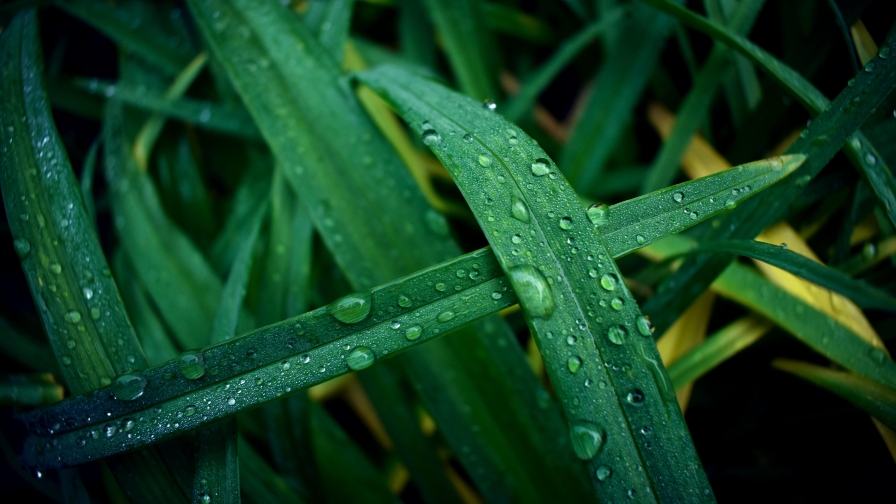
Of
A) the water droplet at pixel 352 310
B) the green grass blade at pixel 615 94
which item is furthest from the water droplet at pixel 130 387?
the green grass blade at pixel 615 94

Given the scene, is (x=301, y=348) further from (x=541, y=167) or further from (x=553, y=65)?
(x=553, y=65)

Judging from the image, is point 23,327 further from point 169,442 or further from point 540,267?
point 540,267

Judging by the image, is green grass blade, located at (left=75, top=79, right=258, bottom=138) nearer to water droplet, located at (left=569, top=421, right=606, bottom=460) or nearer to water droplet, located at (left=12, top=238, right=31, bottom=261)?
water droplet, located at (left=12, top=238, right=31, bottom=261)

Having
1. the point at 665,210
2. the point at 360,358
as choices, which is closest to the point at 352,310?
the point at 360,358

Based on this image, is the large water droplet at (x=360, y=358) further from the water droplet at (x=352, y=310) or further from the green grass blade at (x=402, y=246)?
the green grass blade at (x=402, y=246)

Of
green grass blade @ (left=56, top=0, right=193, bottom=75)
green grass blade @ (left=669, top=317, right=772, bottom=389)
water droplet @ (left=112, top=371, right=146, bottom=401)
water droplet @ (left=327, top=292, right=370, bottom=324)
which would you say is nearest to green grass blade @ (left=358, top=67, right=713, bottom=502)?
water droplet @ (left=327, top=292, right=370, bottom=324)

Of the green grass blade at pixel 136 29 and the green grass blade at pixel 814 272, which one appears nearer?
the green grass blade at pixel 814 272

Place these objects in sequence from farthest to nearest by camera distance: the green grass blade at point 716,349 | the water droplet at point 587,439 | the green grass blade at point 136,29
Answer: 1. the green grass blade at point 136,29
2. the green grass blade at point 716,349
3. the water droplet at point 587,439
